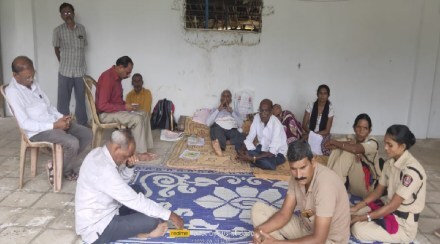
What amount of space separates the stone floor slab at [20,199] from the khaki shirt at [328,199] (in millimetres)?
2433

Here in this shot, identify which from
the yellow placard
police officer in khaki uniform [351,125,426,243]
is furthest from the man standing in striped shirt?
police officer in khaki uniform [351,125,426,243]

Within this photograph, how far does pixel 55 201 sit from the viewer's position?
3.76 m

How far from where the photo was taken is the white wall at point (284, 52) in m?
6.25

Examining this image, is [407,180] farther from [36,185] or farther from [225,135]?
[36,185]

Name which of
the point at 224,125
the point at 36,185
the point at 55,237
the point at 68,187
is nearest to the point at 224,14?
the point at 224,125

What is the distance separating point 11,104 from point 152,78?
9.65 ft

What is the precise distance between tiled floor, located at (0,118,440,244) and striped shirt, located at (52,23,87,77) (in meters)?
1.44

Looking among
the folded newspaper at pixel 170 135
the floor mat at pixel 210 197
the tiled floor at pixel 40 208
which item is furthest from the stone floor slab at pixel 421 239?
the folded newspaper at pixel 170 135

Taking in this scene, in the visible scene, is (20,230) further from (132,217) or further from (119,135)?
(119,135)

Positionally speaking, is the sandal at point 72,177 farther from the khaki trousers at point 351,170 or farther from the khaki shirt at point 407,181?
the khaki shirt at point 407,181

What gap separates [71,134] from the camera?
14.3ft

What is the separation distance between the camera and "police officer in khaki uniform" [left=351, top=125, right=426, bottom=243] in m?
2.96

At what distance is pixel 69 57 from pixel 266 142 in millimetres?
3172

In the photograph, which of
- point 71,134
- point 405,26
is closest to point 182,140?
point 71,134
